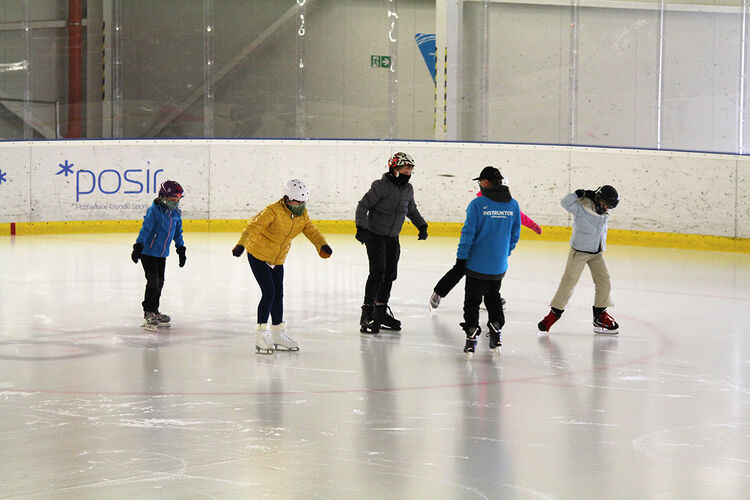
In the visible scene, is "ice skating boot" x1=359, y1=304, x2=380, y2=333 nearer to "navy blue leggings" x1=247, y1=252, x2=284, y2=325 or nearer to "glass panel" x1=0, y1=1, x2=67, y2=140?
"navy blue leggings" x1=247, y1=252, x2=284, y2=325

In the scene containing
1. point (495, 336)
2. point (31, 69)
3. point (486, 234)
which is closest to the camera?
point (486, 234)

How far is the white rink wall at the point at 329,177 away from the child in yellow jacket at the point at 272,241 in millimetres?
8191

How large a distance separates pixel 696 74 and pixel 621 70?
3.52ft

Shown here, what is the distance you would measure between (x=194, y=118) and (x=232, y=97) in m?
0.75

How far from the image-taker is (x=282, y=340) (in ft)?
25.5

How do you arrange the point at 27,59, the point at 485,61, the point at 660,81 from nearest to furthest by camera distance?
the point at 660,81, the point at 27,59, the point at 485,61

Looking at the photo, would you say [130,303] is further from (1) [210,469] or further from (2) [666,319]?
(1) [210,469]

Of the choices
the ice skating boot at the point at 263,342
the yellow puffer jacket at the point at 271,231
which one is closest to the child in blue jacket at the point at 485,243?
the yellow puffer jacket at the point at 271,231

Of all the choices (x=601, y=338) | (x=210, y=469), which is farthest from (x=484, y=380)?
(x=210, y=469)

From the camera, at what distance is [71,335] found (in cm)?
820

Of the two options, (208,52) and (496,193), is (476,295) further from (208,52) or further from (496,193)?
(208,52)

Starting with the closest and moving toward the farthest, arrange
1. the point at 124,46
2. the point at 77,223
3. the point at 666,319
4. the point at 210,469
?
the point at 210,469 → the point at 666,319 → the point at 77,223 → the point at 124,46

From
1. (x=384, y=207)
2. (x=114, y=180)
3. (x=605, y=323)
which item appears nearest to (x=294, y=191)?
(x=384, y=207)

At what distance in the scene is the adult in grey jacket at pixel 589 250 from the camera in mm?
8305
